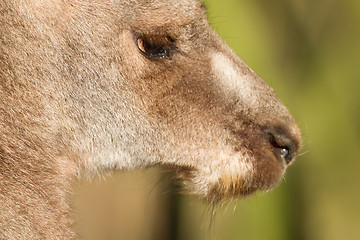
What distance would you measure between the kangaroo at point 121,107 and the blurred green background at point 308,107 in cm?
244

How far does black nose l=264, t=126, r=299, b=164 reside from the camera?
3.05 m

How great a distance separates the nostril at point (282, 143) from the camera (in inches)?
120

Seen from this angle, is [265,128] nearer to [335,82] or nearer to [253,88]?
[253,88]

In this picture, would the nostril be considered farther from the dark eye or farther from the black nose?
the dark eye

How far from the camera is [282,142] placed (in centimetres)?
308

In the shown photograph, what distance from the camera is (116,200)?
21.6 ft

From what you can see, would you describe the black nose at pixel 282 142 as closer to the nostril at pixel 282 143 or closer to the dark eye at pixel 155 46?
the nostril at pixel 282 143

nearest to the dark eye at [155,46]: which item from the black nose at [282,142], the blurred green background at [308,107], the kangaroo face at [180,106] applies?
the kangaroo face at [180,106]

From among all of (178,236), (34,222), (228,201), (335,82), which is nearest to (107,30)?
(34,222)

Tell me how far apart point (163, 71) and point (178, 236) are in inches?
147

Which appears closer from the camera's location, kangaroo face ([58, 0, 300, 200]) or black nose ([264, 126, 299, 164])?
kangaroo face ([58, 0, 300, 200])

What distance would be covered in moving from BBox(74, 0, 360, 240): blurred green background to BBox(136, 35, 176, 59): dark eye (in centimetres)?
263

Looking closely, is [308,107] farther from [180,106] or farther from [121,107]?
[121,107]

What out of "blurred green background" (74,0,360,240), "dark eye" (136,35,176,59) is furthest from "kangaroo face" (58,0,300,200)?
"blurred green background" (74,0,360,240)
